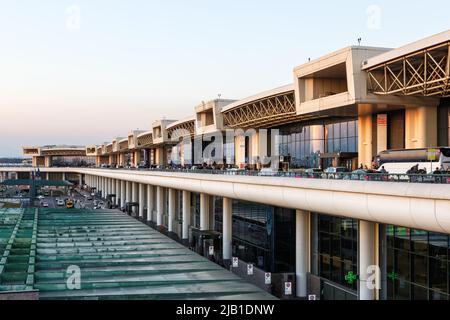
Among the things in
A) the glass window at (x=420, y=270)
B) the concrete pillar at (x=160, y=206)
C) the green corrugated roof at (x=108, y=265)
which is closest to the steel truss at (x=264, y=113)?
the concrete pillar at (x=160, y=206)

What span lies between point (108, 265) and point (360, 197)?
17.5 meters

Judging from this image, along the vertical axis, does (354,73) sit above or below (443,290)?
above

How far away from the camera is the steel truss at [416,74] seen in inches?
1109

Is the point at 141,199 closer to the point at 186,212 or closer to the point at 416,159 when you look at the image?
the point at 186,212

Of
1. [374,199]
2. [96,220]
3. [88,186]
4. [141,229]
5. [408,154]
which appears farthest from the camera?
[88,186]

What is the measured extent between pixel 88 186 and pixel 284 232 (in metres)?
145

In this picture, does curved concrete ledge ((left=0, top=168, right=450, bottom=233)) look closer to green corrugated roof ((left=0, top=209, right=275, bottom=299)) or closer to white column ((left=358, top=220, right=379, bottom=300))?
white column ((left=358, top=220, right=379, bottom=300))

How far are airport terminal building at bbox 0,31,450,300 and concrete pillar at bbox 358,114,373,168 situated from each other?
8cm

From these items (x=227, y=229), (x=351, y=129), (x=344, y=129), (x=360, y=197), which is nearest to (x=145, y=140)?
(x=227, y=229)

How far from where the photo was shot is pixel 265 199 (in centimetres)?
3036

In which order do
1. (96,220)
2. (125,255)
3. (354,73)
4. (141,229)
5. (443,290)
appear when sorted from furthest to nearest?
(96,220) < (141,229) < (125,255) < (354,73) < (443,290)
